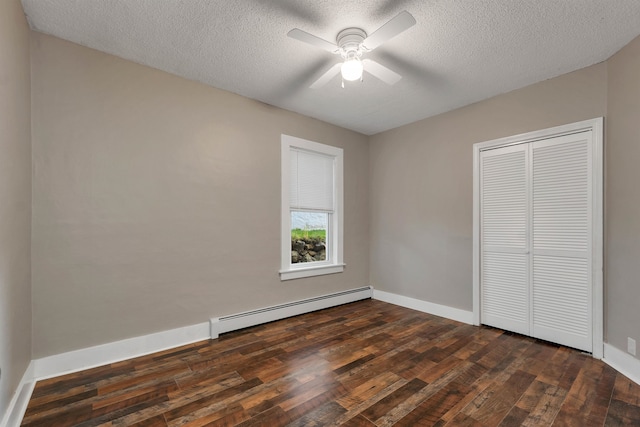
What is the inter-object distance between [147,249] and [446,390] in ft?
8.92

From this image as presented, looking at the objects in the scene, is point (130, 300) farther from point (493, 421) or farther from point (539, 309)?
point (539, 309)

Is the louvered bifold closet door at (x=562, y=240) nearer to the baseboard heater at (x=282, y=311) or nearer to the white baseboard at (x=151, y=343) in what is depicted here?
the baseboard heater at (x=282, y=311)

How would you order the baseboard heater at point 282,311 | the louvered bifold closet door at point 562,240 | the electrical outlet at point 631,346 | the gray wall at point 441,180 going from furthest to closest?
the baseboard heater at point 282,311 → the gray wall at point 441,180 → the louvered bifold closet door at point 562,240 → the electrical outlet at point 631,346

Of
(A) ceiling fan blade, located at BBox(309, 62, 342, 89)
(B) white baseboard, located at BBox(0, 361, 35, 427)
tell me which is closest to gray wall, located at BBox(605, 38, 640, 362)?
(A) ceiling fan blade, located at BBox(309, 62, 342, 89)

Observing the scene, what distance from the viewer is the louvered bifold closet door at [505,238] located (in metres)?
3.19

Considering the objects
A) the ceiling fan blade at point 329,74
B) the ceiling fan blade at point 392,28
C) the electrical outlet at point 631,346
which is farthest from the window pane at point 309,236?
the electrical outlet at point 631,346

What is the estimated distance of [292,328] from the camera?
11.1 ft

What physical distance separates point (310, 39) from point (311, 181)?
7.26 feet

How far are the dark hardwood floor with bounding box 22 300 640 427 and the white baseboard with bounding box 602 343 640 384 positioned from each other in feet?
0.28

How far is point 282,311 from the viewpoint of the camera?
12.0ft

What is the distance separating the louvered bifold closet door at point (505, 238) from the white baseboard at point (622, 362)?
654mm

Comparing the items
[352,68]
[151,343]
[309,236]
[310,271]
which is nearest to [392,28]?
[352,68]

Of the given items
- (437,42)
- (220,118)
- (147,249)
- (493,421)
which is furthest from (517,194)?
(147,249)

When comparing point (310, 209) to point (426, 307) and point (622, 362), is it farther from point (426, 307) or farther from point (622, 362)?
point (622, 362)
